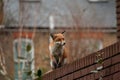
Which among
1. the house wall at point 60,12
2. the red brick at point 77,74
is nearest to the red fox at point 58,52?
the red brick at point 77,74

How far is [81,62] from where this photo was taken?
8.90 m

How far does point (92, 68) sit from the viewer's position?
Result: 27.8ft

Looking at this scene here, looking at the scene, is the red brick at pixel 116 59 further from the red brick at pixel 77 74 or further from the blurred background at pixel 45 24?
the blurred background at pixel 45 24

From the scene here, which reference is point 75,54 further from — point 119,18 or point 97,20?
point 119,18

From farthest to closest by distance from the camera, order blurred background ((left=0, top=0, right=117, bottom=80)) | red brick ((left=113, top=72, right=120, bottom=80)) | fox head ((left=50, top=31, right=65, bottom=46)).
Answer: blurred background ((left=0, top=0, right=117, bottom=80)) → fox head ((left=50, top=31, right=65, bottom=46)) → red brick ((left=113, top=72, right=120, bottom=80))

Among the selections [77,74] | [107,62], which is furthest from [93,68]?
[77,74]

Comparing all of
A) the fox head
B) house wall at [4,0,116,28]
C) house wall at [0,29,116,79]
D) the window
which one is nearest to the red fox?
the fox head

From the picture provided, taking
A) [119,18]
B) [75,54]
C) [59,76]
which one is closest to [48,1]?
[75,54]

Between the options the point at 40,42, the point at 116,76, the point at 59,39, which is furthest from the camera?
the point at 40,42

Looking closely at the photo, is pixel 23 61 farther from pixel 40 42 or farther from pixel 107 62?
pixel 40 42

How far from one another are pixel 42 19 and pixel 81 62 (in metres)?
22.2

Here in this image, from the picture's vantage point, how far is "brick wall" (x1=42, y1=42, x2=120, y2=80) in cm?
783

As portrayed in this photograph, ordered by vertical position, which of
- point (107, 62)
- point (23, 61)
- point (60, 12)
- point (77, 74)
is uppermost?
point (107, 62)

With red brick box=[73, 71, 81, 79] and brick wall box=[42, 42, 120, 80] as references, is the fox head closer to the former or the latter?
brick wall box=[42, 42, 120, 80]
